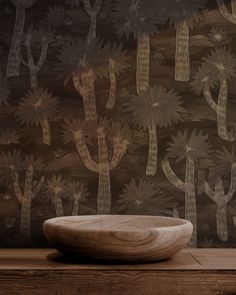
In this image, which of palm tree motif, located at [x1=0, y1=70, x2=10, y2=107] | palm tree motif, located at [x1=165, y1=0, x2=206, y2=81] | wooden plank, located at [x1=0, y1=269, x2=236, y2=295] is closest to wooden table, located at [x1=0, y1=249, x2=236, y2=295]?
wooden plank, located at [x1=0, y1=269, x2=236, y2=295]

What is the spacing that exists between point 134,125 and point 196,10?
1.54 ft

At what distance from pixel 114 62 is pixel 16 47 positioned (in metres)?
0.35

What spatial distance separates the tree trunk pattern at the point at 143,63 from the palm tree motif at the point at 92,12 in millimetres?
165

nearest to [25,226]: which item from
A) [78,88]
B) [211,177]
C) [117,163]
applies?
[117,163]

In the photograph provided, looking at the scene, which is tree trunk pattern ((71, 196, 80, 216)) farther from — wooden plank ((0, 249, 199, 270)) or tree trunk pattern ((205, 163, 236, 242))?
tree trunk pattern ((205, 163, 236, 242))

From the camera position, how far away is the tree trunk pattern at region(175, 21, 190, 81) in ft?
6.20

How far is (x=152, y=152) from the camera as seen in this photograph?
73.9 inches

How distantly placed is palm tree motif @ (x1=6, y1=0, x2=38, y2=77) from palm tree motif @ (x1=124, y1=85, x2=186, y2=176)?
0.43m

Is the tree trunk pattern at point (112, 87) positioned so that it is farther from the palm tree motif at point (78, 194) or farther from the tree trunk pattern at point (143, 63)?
the palm tree motif at point (78, 194)

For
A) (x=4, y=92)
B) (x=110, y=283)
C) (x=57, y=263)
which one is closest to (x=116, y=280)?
(x=110, y=283)

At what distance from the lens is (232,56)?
190cm

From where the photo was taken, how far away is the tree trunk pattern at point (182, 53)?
1889 mm

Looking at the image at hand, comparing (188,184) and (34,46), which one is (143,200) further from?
(34,46)

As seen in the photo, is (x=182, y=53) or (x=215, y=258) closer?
(x=215, y=258)
